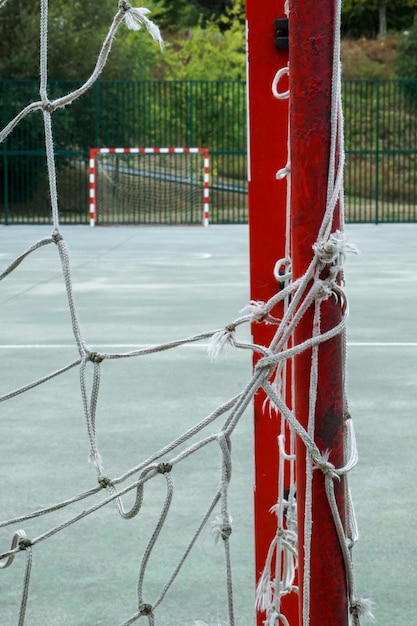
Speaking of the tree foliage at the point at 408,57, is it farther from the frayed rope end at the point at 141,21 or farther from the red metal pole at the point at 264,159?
the frayed rope end at the point at 141,21

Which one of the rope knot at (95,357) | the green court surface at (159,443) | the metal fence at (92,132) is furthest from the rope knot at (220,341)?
the metal fence at (92,132)

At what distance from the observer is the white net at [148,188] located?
22953 millimetres

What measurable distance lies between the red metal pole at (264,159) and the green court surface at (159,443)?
0.93 m

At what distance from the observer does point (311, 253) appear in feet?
6.35

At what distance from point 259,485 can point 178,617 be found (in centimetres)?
74

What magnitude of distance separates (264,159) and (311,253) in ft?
→ 1.93

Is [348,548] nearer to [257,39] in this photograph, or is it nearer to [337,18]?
[337,18]

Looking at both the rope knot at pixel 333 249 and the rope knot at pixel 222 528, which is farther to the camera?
the rope knot at pixel 222 528

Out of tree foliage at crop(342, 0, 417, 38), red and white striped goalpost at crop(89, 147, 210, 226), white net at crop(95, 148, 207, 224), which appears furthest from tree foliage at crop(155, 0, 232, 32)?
red and white striped goalpost at crop(89, 147, 210, 226)

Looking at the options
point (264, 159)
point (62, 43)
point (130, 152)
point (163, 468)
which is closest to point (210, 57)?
point (62, 43)

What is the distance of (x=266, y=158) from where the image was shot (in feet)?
8.14

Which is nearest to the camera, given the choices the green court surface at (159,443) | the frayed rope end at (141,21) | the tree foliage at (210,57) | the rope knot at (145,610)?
the frayed rope end at (141,21)

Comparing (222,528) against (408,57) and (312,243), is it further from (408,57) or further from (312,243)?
(408,57)

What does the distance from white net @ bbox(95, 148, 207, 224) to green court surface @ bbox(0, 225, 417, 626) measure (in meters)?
11.2
